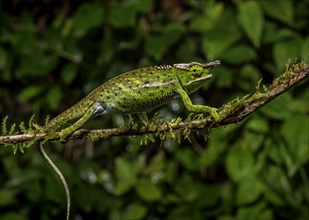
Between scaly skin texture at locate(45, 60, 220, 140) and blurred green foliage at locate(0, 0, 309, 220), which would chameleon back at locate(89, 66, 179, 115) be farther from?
blurred green foliage at locate(0, 0, 309, 220)

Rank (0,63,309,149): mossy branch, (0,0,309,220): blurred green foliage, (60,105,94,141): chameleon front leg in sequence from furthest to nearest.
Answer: (0,0,309,220): blurred green foliage → (60,105,94,141): chameleon front leg → (0,63,309,149): mossy branch

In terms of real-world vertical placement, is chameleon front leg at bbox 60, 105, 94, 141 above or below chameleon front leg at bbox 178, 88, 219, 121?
above

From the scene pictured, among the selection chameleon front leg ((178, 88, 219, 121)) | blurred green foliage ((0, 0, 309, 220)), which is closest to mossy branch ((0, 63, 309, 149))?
chameleon front leg ((178, 88, 219, 121))

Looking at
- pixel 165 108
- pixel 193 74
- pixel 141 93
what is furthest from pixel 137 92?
pixel 165 108

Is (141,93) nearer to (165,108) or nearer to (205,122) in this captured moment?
(205,122)

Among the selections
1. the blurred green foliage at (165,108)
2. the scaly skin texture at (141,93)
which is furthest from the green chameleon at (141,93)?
the blurred green foliage at (165,108)
